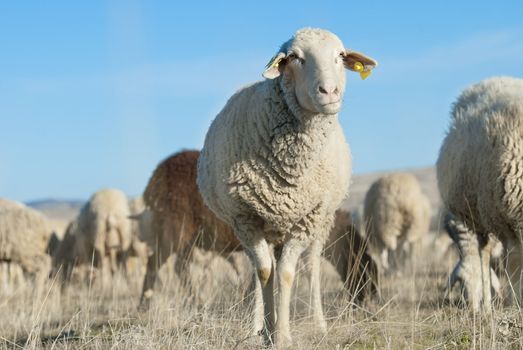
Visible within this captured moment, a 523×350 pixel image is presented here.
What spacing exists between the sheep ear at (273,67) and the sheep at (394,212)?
39.3 ft

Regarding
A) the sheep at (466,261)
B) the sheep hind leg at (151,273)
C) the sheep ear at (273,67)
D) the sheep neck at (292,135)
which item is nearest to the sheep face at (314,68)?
the sheep ear at (273,67)

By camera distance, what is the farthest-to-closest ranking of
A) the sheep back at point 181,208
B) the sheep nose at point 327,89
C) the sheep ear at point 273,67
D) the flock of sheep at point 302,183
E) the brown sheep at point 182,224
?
the sheep back at point 181,208, the brown sheep at point 182,224, the flock of sheep at point 302,183, the sheep ear at point 273,67, the sheep nose at point 327,89

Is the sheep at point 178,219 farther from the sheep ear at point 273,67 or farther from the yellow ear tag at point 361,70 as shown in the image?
the sheep ear at point 273,67

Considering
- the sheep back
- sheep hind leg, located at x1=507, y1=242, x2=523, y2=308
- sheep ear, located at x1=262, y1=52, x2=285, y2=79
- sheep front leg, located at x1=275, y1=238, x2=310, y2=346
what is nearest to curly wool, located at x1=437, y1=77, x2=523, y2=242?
sheep hind leg, located at x1=507, y1=242, x2=523, y2=308

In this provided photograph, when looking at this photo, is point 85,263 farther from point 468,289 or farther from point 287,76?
point 287,76

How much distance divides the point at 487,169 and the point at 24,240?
11.3 m

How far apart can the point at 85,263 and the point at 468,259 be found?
10.3 meters

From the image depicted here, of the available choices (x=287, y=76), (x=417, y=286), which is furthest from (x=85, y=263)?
(x=287, y=76)

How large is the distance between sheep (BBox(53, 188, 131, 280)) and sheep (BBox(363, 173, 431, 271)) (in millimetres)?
5039

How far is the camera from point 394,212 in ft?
59.2

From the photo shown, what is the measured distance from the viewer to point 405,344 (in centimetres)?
600

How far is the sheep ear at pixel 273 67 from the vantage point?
595cm

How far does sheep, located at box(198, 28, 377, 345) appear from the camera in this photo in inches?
239

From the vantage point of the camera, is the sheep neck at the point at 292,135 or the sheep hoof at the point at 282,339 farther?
the sheep neck at the point at 292,135
